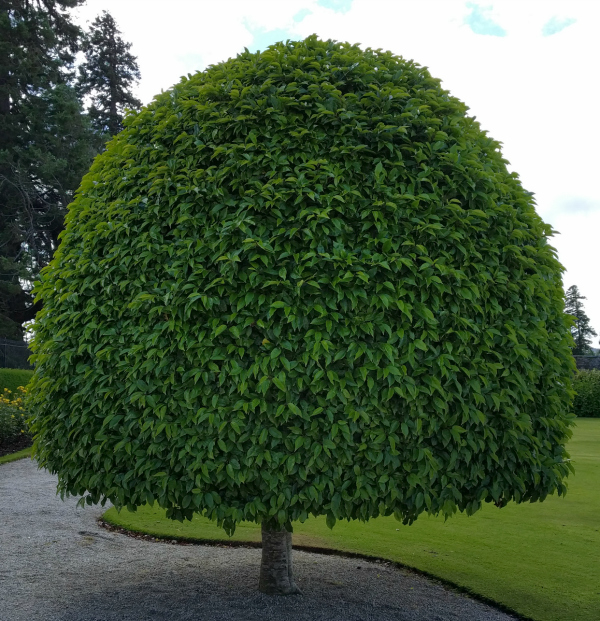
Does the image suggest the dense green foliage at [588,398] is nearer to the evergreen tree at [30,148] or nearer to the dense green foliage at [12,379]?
the dense green foliage at [12,379]

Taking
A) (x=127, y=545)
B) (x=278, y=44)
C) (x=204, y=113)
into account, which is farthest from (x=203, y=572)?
(x=278, y=44)

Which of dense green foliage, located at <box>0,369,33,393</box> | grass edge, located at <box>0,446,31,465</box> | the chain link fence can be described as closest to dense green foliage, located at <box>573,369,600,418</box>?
dense green foliage, located at <box>0,369,33,393</box>

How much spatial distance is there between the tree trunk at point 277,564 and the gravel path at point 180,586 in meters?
0.09

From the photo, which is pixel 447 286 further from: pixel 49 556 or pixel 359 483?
pixel 49 556

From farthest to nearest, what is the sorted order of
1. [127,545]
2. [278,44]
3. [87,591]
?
[127,545]
[87,591]
[278,44]

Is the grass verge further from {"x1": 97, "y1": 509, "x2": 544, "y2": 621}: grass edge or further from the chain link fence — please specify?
the chain link fence

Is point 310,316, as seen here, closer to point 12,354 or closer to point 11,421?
point 11,421

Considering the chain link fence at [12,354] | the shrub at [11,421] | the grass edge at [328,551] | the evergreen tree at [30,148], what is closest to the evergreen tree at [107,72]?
the evergreen tree at [30,148]

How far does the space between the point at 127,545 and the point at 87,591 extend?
166 centimetres

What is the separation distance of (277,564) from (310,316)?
8.10ft

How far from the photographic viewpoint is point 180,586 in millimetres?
5473

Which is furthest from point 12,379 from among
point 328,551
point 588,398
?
point 588,398

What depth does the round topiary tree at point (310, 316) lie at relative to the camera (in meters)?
3.89

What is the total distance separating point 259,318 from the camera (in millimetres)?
3949
